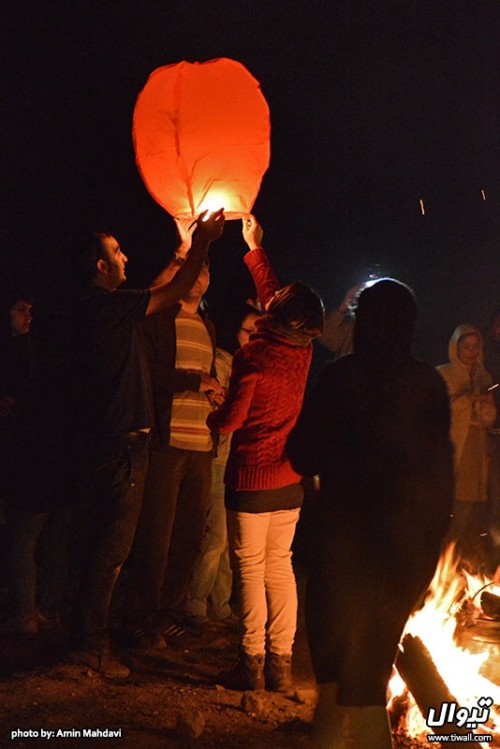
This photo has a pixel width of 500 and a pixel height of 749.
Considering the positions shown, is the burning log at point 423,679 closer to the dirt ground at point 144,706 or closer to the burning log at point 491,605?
the dirt ground at point 144,706

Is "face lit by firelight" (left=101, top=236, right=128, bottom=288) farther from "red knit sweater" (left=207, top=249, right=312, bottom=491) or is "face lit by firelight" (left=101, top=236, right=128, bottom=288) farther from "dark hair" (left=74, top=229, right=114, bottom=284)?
"red knit sweater" (left=207, top=249, right=312, bottom=491)

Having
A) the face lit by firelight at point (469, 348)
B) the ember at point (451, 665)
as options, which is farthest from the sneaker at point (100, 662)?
the face lit by firelight at point (469, 348)

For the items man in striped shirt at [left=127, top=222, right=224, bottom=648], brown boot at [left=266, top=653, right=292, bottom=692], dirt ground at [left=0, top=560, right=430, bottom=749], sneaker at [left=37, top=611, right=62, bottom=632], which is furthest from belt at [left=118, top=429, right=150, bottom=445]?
sneaker at [left=37, top=611, right=62, bottom=632]

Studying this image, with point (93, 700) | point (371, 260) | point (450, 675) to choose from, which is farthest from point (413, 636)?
point (371, 260)

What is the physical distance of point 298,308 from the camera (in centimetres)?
383

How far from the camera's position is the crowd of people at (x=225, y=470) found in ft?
8.95

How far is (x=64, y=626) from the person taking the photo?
4941mm

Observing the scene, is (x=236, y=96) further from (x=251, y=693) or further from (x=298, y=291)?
(x=251, y=693)

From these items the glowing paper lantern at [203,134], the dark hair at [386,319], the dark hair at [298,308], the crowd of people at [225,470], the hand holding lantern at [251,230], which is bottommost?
the crowd of people at [225,470]

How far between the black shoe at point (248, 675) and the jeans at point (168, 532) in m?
0.75

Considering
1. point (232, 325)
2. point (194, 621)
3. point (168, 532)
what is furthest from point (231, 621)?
point (232, 325)

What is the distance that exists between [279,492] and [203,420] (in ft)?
2.96

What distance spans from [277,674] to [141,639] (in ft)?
3.16

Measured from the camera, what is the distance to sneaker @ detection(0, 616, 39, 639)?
182 inches
